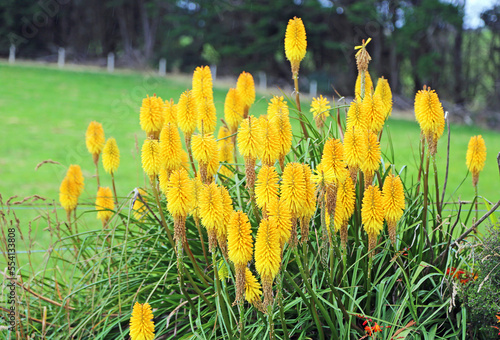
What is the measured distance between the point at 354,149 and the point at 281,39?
21.7 meters

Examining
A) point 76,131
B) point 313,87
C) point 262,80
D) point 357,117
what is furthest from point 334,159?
point 262,80

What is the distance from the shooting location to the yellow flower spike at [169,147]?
194 cm

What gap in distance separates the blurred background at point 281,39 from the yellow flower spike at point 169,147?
19678 millimetres

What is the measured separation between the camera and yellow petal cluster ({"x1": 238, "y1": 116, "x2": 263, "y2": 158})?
1.79 metres

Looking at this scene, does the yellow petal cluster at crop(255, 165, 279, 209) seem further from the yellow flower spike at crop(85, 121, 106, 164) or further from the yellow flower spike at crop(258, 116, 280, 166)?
the yellow flower spike at crop(85, 121, 106, 164)

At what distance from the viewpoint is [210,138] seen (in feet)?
6.25

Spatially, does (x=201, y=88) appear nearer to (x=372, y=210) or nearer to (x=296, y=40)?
(x=296, y=40)

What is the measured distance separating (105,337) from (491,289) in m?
1.63

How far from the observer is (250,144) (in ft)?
5.89

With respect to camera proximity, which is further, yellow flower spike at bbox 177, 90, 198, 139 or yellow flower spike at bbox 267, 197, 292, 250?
yellow flower spike at bbox 177, 90, 198, 139

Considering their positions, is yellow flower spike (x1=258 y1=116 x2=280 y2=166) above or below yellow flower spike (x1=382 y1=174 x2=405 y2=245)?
above

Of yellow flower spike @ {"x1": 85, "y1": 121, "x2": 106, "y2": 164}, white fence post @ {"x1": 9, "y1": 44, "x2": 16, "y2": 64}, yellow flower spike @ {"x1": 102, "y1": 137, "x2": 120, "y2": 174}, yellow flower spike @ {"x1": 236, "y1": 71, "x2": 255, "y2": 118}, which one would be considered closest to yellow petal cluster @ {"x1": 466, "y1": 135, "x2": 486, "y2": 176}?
yellow flower spike @ {"x1": 236, "y1": 71, "x2": 255, "y2": 118}

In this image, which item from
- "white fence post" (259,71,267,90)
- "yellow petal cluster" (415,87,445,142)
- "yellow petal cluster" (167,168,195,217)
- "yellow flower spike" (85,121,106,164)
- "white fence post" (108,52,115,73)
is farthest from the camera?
"white fence post" (108,52,115,73)

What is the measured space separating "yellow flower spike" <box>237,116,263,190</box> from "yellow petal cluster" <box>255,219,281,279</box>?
0.89ft
